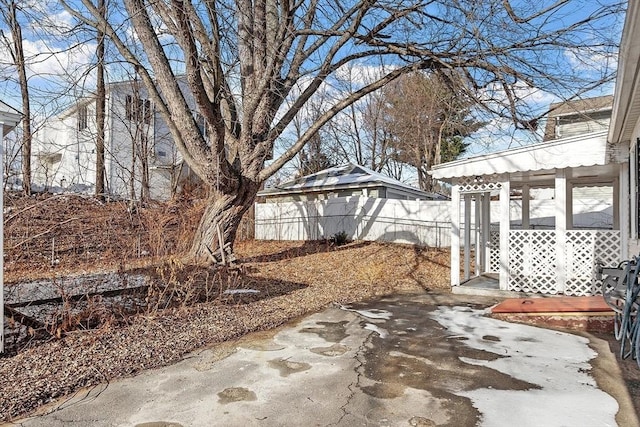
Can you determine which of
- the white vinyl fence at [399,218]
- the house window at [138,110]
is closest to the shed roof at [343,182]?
the white vinyl fence at [399,218]

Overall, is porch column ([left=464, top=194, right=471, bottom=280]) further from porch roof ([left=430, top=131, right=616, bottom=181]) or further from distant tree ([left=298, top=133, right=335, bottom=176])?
distant tree ([left=298, top=133, right=335, bottom=176])

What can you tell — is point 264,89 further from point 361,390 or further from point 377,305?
point 361,390

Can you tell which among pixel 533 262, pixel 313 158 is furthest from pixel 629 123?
Answer: pixel 313 158

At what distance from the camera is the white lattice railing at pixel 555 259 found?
7.25 m

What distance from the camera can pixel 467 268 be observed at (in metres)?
9.06

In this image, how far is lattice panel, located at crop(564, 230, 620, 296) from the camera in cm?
721

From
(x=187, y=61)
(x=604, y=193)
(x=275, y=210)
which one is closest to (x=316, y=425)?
(x=187, y=61)

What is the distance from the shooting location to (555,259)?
24.7 ft

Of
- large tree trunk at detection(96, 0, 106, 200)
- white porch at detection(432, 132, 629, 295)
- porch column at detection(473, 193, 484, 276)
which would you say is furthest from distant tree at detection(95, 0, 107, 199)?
porch column at detection(473, 193, 484, 276)

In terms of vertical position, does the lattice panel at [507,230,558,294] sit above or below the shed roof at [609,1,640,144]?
below

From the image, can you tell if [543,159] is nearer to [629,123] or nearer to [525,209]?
[629,123]

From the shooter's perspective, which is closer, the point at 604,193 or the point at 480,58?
the point at 480,58

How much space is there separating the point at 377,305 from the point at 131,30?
6991mm

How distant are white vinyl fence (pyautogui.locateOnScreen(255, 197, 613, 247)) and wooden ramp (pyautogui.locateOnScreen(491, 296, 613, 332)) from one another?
7741 millimetres
